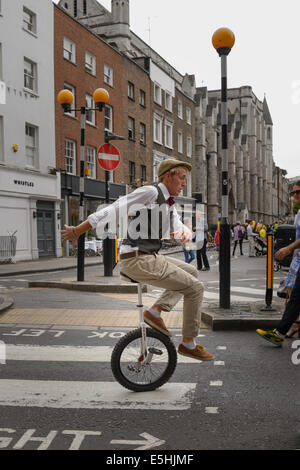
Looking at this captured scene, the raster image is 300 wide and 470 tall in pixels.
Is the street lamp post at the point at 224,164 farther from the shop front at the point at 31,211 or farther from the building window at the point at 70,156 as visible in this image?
the building window at the point at 70,156

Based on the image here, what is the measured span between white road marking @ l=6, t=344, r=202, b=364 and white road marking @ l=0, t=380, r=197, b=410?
0.74 metres

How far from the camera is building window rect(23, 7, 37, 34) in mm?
22875

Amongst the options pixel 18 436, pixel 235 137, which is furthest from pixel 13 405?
pixel 235 137

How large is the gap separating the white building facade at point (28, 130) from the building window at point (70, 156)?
1497 millimetres

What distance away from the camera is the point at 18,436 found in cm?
307

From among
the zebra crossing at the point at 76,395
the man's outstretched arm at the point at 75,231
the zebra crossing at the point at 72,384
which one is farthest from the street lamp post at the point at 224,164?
the man's outstretched arm at the point at 75,231

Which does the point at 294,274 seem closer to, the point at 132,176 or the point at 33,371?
the point at 33,371

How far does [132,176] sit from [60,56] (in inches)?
411

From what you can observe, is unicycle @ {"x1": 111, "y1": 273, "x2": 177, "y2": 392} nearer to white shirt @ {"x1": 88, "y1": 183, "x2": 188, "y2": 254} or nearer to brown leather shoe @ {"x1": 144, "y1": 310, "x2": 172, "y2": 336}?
brown leather shoe @ {"x1": 144, "y1": 310, "x2": 172, "y2": 336}

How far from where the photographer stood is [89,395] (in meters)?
3.87

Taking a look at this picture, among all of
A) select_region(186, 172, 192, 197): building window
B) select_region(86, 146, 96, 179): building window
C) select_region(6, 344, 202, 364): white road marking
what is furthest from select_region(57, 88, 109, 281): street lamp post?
select_region(186, 172, 192, 197): building window

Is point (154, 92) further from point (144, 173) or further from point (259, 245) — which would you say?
point (259, 245)

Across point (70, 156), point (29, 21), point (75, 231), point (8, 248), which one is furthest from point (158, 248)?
point (70, 156)

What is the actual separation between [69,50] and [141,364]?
25.4 metres
